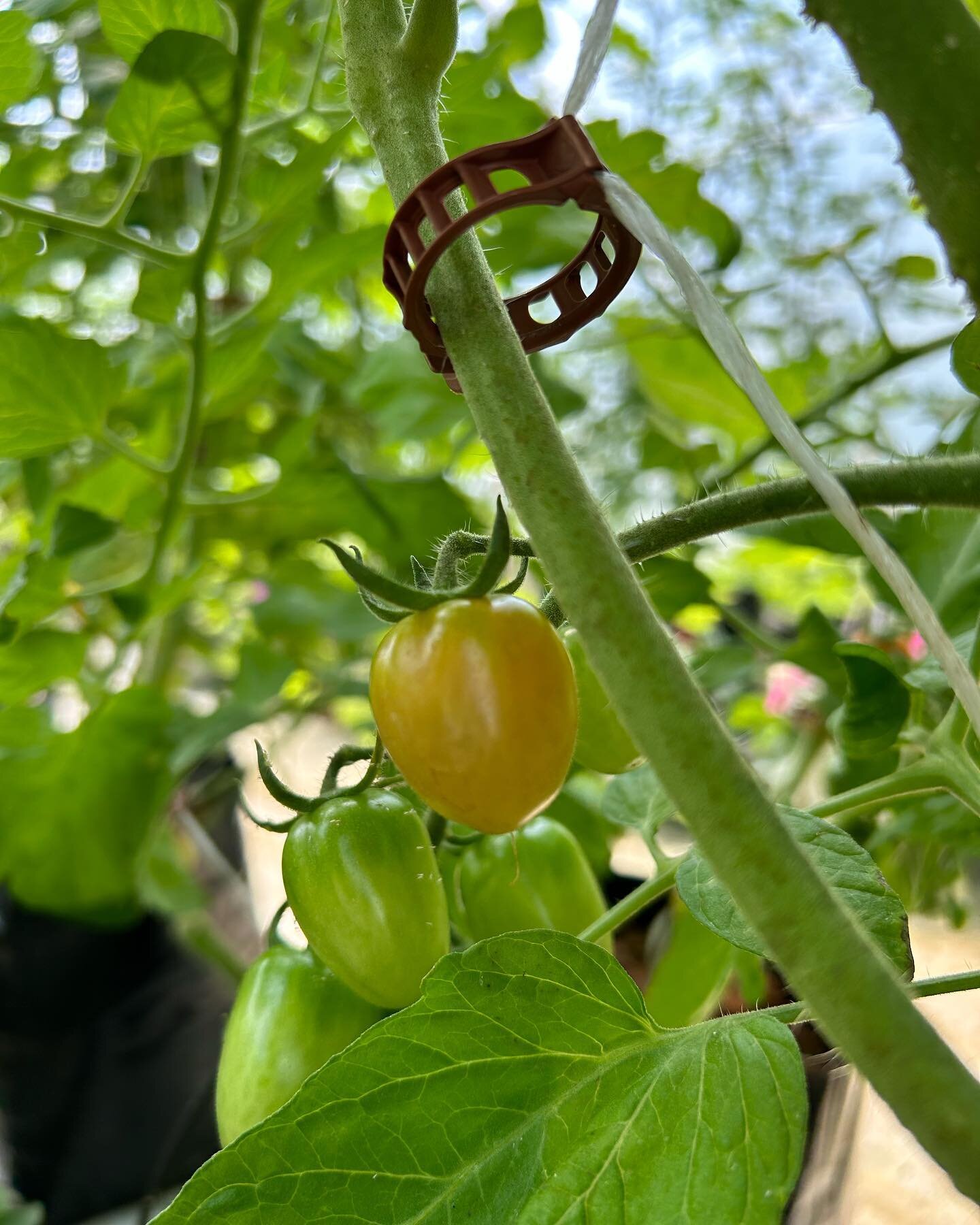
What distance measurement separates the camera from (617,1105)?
7.5 inches

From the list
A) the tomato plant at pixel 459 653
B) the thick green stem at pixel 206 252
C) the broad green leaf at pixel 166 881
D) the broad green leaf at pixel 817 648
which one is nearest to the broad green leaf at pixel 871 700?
the tomato plant at pixel 459 653

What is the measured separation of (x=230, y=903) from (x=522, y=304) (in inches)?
19.4

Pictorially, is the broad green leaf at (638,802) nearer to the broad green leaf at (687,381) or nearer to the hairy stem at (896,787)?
the hairy stem at (896,787)

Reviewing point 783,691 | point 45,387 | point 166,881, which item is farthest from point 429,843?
point 783,691

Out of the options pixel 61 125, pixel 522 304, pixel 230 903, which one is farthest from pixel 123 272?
pixel 522 304

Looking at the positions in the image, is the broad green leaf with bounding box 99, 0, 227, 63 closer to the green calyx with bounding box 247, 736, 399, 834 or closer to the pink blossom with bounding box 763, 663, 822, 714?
the green calyx with bounding box 247, 736, 399, 834

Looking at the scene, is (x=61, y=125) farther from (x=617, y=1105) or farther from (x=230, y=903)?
(x=617, y=1105)

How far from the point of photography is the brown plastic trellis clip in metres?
0.15

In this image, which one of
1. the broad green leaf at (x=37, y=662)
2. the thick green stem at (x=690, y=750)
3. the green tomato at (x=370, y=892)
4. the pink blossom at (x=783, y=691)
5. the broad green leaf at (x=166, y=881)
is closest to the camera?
the thick green stem at (x=690, y=750)

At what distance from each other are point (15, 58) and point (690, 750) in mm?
343

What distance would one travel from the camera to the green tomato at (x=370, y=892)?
0.22 metres

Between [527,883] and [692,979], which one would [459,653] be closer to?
[527,883]

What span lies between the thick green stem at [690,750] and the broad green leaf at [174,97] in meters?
0.22

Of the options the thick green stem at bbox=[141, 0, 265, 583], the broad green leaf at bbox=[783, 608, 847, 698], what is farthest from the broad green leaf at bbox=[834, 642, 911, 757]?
the thick green stem at bbox=[141, 0, 265, 583]
